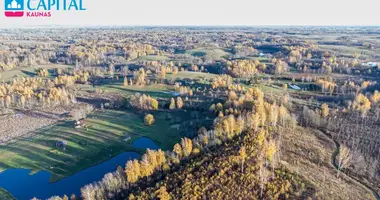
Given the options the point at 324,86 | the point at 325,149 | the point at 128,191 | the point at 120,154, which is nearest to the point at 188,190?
the point at 128,191

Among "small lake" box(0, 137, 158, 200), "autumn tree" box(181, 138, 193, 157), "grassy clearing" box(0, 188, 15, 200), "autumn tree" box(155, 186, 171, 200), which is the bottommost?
"grassy clearing" box(0, 188, 15, 200)

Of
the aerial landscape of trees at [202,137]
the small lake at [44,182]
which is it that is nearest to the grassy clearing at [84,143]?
the aerial landscape of trees at [202,137]

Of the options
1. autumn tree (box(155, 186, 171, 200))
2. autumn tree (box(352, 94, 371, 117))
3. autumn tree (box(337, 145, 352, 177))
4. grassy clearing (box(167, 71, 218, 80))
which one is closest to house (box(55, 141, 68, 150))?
autumn tree (box(155, 186, 171, 200))

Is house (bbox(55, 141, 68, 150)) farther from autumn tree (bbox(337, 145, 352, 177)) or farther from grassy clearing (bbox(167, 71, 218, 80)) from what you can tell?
grassy clearing (bbox(167, 71, 218, 80))

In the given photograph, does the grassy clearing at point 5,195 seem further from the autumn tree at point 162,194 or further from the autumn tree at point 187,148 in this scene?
the autumn tree at point 187,148

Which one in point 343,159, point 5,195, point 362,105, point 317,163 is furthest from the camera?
point 362,105

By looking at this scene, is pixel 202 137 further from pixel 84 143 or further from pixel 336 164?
pixel 84 143

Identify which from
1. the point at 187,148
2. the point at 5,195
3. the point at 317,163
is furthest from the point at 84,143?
the point at 317,163
